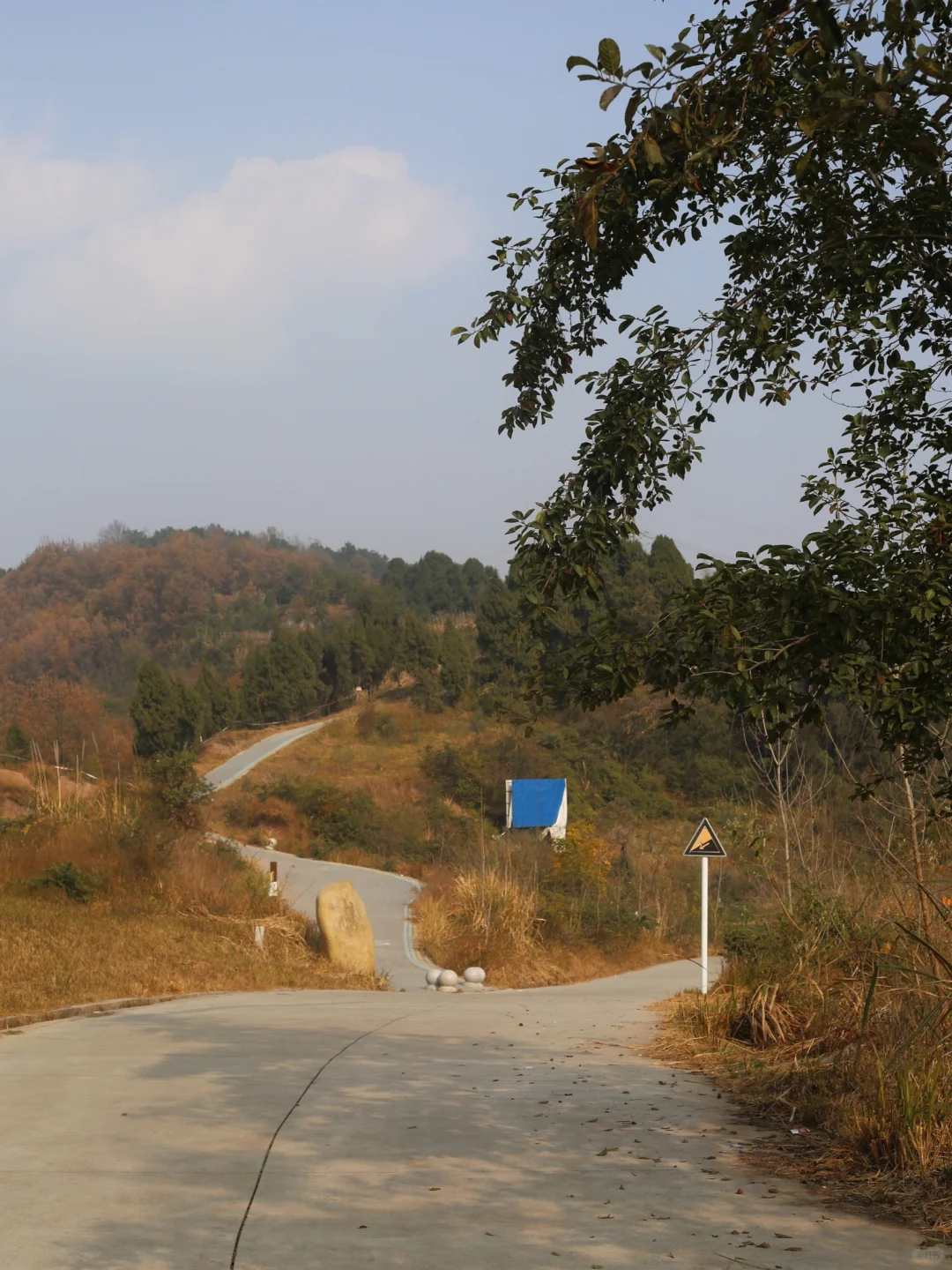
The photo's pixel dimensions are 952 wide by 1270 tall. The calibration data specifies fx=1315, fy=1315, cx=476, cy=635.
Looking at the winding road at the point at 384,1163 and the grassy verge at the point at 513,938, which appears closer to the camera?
the winding road at the point at 384,1163

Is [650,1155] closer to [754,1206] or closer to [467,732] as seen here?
[754,1206]

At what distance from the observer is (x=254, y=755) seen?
6200 cm

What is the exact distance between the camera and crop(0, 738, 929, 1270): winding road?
471cm

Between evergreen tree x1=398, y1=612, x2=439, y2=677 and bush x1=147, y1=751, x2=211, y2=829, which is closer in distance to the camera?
bush x1=147, y1=751, x2=211, y2=829

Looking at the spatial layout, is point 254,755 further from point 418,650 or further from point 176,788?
point 176,788

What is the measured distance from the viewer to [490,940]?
24.7 metres

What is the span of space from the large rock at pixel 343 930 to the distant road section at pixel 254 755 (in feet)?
106

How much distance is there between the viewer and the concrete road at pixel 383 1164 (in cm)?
471

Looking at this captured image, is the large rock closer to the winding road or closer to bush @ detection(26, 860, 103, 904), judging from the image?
bush @ detection(26, 860, 103, 904)

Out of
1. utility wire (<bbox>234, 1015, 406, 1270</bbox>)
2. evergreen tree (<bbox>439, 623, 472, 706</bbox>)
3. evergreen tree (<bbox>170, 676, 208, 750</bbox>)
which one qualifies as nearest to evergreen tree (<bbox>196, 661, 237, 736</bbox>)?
evergreen tree (<bbox>170, 676, 208, 750</bbox>)

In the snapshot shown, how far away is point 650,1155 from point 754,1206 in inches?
41.5

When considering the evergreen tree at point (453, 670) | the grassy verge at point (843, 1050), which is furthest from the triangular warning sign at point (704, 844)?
the evergreen tree at point (453, 670)

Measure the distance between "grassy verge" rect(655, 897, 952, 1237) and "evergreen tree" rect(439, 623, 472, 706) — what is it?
57.4 metres

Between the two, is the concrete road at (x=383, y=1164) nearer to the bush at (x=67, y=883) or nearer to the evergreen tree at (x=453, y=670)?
the bush at (x=67, y=883)
